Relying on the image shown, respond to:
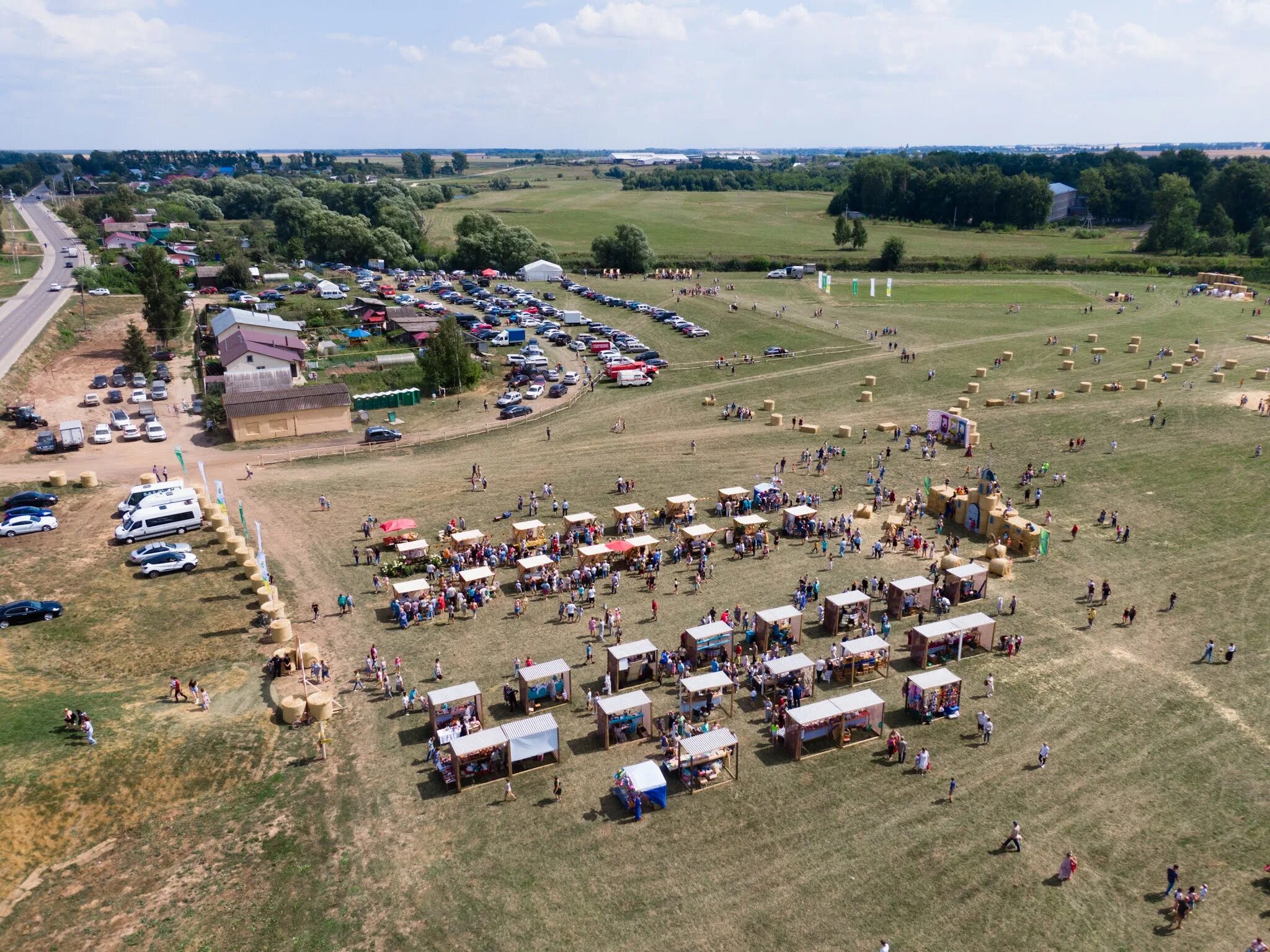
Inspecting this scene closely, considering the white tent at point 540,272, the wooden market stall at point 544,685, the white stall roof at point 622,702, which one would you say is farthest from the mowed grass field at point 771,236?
the white stall roof at point 622,702

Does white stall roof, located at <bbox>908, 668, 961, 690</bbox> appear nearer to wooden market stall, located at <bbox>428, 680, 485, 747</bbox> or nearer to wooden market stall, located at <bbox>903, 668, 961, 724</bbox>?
wooden market stall, located at <bbox>903, 668, 961, 724</bbox>

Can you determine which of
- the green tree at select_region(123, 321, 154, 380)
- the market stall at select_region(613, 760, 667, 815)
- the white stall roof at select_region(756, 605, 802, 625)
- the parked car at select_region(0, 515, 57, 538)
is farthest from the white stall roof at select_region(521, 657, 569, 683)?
the green tree at select_region(123, 321, 154, 380)

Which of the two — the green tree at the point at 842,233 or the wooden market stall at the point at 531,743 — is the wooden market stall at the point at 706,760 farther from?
the green tree at the point at 842,233

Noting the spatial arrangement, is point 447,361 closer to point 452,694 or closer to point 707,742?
point 452,694

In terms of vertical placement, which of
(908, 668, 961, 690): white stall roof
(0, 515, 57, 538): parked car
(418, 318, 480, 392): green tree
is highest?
(418, 318, 480, 392): green tree

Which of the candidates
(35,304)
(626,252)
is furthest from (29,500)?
(626,252)

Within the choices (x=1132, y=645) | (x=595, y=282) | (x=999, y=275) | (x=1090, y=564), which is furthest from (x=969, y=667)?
(x=999, y=275)
